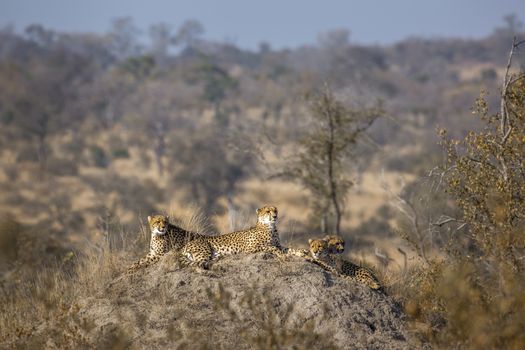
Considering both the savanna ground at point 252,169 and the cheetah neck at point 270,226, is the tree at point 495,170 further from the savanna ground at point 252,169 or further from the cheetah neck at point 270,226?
the cheetah neck at point 270,226

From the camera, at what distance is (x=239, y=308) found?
718cm

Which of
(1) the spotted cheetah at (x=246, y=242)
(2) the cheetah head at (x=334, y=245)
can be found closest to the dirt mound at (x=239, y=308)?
(1) the spotted cheetah at (x=246, y=242)

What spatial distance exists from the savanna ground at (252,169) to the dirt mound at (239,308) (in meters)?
0.25

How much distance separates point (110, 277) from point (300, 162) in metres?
7.69

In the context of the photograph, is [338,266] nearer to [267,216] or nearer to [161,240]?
[267,216]

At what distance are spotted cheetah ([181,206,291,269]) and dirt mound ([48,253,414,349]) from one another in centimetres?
19

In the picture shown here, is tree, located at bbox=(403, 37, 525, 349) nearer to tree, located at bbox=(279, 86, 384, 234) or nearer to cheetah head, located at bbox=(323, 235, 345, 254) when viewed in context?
cheetah head, located at bbox=(323, 235, 345, 254)

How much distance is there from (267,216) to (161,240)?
44.8 inches

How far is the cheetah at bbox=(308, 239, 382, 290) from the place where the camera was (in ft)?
26.5

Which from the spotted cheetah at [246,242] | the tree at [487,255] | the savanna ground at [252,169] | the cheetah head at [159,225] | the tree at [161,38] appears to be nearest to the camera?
the tree at [487,255]

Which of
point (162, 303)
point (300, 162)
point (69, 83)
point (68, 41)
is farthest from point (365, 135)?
point (68, 41)

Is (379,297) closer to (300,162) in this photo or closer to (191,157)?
(300,162)

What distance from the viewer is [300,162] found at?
16172 mm

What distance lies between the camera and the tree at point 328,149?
15383 mm
